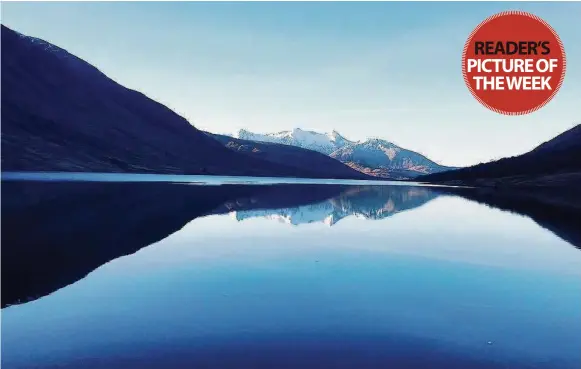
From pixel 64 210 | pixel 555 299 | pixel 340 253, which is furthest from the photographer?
pixel 64 210

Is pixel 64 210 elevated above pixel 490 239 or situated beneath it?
elevated above

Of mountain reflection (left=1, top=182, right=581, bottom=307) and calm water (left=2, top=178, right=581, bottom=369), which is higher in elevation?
mountain reflection (left=1, top=182, right=581, bottom=307)

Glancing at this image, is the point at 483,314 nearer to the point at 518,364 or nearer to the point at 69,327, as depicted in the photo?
the point at 518,364

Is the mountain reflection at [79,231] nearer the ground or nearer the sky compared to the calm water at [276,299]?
nearer the sky

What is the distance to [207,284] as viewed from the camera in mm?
19609

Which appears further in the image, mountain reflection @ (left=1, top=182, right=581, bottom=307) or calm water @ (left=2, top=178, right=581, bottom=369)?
mountain reflection @ (left=1, top=182, right=581, bottom=307)

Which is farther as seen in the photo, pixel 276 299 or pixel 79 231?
pixel 79 231

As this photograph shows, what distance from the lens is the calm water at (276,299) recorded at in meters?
12.1

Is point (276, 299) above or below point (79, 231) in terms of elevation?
below

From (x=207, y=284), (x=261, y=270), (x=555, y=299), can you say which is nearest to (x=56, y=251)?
(x=207, y=284)

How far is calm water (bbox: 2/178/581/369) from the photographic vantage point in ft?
39.7

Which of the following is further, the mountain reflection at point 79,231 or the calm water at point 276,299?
the mountain reflection at point 79,231

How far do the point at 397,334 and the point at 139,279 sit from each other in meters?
12.9

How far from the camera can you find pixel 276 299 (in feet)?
57.0
